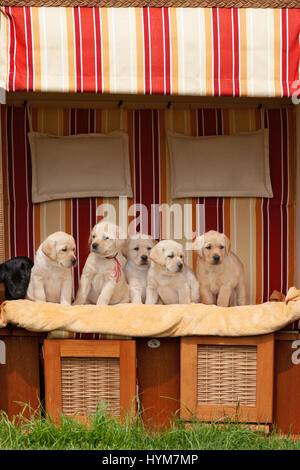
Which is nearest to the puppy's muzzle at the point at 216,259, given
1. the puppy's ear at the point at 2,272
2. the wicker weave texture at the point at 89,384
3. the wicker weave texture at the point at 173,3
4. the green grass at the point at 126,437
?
the wicker weave texture at the point at 89,384

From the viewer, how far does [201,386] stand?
3939 millimetres

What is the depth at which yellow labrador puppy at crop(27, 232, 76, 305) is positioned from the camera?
14.1ft

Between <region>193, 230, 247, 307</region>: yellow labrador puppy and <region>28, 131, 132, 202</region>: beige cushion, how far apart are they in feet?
3.14

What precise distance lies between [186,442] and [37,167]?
251 centimetres

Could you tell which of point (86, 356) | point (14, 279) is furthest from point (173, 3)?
point (86, 356)

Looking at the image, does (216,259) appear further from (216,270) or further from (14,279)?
(14,279)

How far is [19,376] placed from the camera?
3.99 meters

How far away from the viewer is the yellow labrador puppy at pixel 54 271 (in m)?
4.30

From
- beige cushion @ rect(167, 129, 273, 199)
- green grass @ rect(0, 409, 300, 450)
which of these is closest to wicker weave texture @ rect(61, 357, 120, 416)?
green grass @ rect(0, 409, 300, 450)

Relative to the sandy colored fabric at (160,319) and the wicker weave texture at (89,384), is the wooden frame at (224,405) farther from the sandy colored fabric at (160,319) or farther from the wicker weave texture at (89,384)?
the wicker weave texture at (89,384)

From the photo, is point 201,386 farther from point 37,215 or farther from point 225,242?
point 37,215

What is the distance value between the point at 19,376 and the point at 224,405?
4.31ft

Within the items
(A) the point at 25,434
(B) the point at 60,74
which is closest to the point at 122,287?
(A) the point at 25,434
